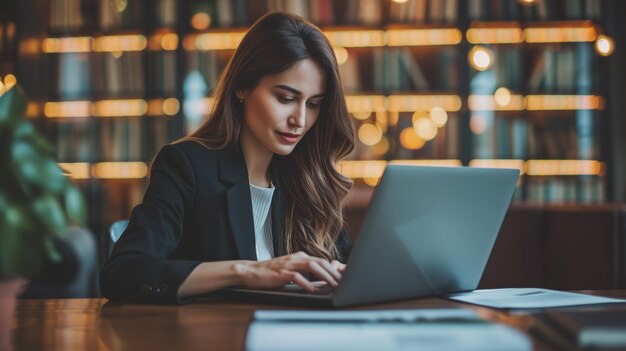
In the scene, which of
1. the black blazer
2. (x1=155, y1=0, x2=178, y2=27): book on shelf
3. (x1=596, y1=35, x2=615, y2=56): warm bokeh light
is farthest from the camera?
(x1=155, y1=0, x2=178, y2=27): book on shelf

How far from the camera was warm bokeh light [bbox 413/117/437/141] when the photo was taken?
16.1 feet

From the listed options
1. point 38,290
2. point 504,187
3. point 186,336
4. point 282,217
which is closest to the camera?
point 186,336

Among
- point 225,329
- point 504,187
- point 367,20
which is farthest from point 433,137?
point 225,329

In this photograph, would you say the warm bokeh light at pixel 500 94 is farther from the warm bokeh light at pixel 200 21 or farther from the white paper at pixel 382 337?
the white paper at pixel 382 337

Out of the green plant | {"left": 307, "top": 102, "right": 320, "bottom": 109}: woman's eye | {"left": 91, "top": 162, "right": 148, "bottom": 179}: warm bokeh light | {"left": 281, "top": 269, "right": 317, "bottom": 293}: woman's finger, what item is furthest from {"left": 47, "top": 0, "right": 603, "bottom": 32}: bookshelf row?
the green plant

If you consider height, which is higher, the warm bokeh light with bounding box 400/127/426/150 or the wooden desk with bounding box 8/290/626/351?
the warm bokeh light with bounding box 400/127/426/150

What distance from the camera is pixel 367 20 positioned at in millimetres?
4879

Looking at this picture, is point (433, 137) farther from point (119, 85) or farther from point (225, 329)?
point (225, 329)

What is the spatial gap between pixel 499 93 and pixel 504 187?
3749mm

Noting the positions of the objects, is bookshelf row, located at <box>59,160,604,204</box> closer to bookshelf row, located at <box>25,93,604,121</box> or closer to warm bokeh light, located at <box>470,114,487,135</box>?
warm bokeh light, located at <box>470,114,487,135</box>

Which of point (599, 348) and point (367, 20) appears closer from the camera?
point (599, 348)

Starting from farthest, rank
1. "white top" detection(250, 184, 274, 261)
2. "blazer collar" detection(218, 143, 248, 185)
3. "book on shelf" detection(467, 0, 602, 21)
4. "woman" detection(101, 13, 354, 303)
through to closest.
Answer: "book on shelf" detection(467, 0, 602, 21) < "white top" detection(250, 184, 274, 261) < "blazer collar" detection(218, 143, 248, 185) < "woman" detection(101, 13, 354, 303)

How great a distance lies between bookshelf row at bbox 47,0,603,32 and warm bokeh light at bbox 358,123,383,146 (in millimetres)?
693

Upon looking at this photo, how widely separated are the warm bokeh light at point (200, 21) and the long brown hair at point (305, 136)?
316cm
